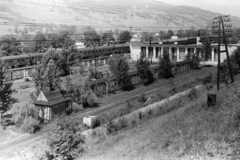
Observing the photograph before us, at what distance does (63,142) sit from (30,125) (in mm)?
8616

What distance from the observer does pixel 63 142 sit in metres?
9.97

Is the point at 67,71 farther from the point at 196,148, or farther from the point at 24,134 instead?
the point at 196,148

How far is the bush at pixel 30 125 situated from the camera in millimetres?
17359

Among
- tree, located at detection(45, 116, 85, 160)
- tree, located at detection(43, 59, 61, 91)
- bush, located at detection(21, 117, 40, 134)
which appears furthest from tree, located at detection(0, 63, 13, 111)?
tree, located at detection(45, 116, 85, 160)

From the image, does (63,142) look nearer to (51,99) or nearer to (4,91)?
(51,99)

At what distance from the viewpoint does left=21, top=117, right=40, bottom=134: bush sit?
17359 mm

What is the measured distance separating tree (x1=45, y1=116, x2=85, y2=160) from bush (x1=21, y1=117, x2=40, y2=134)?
25.5 feet

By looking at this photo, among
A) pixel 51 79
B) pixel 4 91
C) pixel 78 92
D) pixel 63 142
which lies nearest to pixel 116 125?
pixel 63 142

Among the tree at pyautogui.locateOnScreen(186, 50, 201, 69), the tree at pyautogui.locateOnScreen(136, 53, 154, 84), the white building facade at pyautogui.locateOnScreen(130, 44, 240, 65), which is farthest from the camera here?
the white building facade at pyautogui.locateOnScreen(130, 44, 240, 65)

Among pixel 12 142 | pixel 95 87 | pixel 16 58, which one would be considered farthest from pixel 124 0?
pixel 12 142

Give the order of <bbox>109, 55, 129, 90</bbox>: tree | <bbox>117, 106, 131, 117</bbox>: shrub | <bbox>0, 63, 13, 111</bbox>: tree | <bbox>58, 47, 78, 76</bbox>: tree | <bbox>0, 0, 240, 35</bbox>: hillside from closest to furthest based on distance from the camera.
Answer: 1. <bbox>0, 63, 13, 111</bbox>: tree
2. <bbox>117, 106, 131, 117</bbox>: shrub
3. <bbox>109, 55, 129, 90</bbox>: tree
4. <bbox>58, 47, 78, 76</bbox>: tree
5. <bbox>0, 0, 240, 35</bbox>: hillside

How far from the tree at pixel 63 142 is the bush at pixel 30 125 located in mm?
7769

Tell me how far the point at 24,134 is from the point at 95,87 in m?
11.2

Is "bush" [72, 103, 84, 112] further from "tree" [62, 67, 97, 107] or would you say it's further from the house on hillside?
the house on hillside
